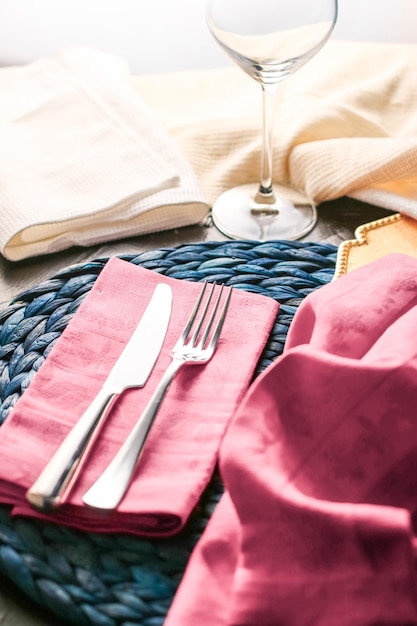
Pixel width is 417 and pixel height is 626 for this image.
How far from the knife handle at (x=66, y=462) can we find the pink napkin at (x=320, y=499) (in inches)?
3.0

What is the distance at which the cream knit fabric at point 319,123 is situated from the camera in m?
0.67

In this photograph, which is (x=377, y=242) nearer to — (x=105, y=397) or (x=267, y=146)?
(x=267, y=146)

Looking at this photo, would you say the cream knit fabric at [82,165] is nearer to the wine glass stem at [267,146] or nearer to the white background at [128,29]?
the wine glass stem at [267,146]

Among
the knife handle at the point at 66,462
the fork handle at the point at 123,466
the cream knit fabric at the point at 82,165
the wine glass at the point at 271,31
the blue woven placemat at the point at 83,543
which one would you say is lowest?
the blue woven placemat at the point at 83,543

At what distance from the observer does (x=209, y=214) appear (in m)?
0.69

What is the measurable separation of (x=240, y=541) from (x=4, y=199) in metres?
0.38

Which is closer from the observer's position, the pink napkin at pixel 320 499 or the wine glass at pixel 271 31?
the pink napkin at pixel 320 499

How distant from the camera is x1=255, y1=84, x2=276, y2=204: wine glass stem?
620 mm

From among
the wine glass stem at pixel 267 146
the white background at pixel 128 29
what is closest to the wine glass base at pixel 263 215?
the wine glass stem at pixel 267 146

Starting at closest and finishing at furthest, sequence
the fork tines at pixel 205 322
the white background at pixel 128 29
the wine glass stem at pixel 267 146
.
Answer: the fork tines at pixel 205 322 → the wine glass stem at pixel 267 146 → the white background at pixel 128 29

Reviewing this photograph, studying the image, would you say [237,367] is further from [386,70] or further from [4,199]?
[386,70]

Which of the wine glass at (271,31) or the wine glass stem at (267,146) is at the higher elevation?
the wine glass at (271,31)

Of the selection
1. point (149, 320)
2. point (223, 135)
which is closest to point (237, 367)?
point (149, 320)

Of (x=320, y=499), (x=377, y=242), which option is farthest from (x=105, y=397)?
(x=377, y=242)
